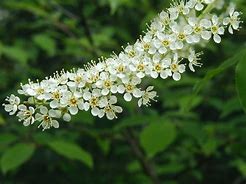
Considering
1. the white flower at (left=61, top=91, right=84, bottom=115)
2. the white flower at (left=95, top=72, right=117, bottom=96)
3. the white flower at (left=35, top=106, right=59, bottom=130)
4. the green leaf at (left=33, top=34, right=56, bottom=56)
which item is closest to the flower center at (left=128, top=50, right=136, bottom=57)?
the white flower at (left=95, top=72, right=117, bottom=96)

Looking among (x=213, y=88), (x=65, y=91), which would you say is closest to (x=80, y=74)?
(x=65, y=91)

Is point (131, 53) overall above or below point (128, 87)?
above

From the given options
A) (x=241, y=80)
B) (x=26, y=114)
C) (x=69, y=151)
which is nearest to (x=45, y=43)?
(x=69, y=151)

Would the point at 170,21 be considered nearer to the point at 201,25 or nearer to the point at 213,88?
the point at 201,25

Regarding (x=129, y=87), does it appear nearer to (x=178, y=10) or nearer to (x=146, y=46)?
(x=146, y=46)

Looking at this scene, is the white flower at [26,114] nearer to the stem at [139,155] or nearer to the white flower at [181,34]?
the white flower at [181,34]

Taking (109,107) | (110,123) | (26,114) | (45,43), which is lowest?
(109,107)
